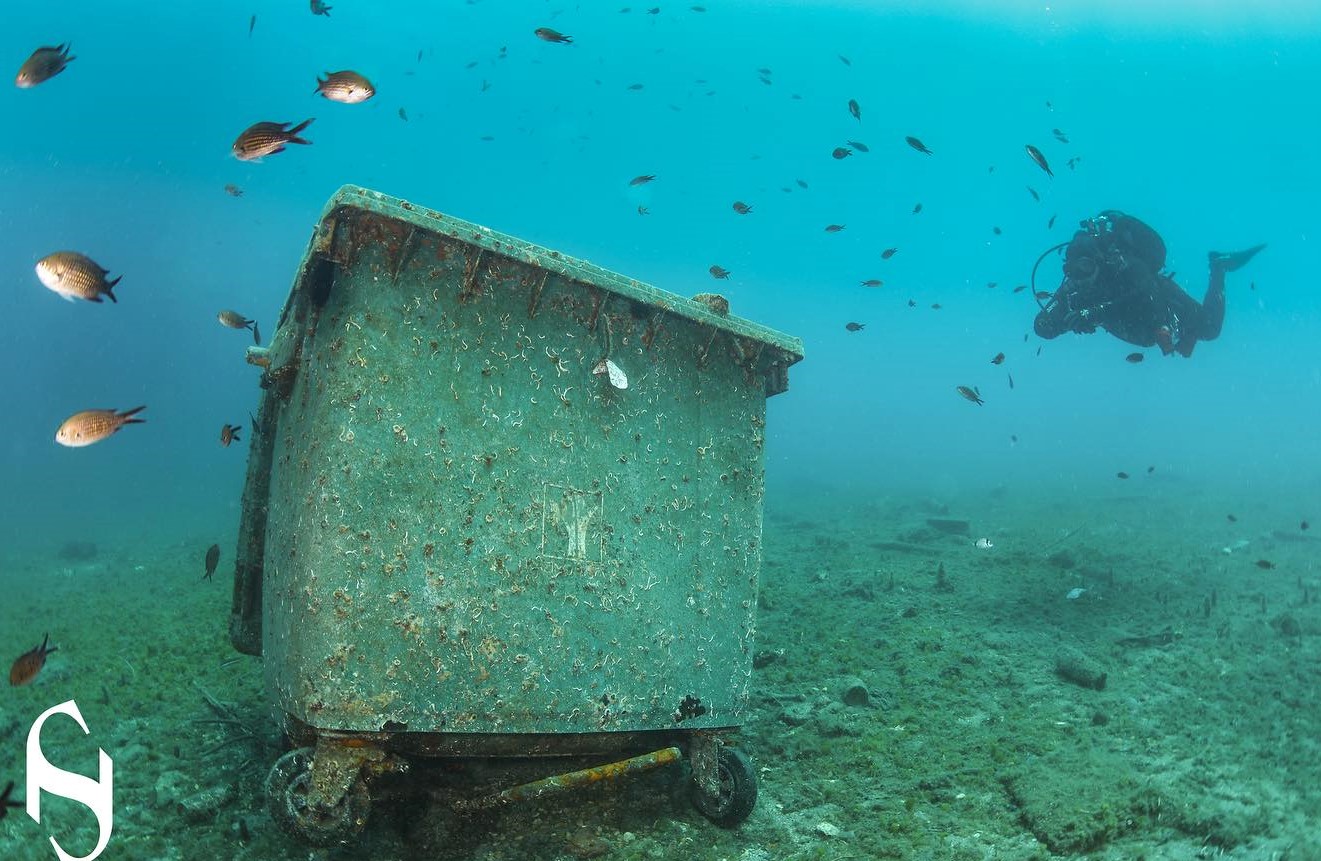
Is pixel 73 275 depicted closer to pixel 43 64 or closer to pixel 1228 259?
pixel 43 64

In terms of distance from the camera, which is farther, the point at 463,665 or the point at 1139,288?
the point at 1139,288

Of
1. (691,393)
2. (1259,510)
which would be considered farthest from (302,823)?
(1259,510)

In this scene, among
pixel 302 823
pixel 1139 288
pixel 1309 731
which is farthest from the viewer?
pixel 1139 288

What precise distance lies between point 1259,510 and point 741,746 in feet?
57.6

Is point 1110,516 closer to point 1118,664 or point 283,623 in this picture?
point 1118,664

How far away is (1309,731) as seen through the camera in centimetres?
465

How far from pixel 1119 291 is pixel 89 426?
12685 mm

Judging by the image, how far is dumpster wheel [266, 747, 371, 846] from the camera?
2744 mm

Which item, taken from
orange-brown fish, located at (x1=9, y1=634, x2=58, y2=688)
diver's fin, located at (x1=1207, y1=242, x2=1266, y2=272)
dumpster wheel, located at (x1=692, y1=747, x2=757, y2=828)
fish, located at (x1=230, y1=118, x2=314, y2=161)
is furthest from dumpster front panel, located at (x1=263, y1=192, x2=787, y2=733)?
diver's fin, located at (x1=1207, y1=242, x2=1266, y2=272)

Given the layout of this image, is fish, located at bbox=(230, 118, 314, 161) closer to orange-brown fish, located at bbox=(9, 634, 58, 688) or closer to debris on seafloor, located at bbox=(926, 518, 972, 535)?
orange-brown fish, located at bbox=(9, 634, 58, 688)

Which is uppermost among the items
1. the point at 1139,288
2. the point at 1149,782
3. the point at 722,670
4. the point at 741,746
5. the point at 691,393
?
the point at 1139,288

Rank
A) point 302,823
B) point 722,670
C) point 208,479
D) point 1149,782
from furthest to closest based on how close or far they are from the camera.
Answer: point 208,479, point 1149,782, point 722,670, point 302,823

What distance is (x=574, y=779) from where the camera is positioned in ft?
10.4

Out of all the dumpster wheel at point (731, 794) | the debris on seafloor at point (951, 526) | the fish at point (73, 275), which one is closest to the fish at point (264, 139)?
the fish at point (73, 275)
